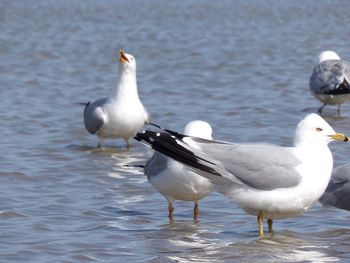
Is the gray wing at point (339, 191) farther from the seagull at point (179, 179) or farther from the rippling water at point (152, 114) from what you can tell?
the seagull at point (179, 179)

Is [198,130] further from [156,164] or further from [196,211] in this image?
[196,211]

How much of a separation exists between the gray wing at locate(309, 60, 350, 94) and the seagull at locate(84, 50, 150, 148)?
343 cm

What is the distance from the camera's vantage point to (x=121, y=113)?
1049 centimetres

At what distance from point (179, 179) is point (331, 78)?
6615 mm

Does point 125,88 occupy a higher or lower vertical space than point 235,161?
higher

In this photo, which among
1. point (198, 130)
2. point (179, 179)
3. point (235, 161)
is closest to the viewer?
point (235, 161)

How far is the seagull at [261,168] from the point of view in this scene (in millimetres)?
6664

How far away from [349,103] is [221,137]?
369cm

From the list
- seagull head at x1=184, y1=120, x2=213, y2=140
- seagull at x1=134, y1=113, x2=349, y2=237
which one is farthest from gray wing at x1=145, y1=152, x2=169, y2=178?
seagull at x1=134, y1=113, x2=349, y2=237

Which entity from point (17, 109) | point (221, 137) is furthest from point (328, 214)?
point (17, 109)

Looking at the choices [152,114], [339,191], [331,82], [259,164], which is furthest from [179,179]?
[331,82]

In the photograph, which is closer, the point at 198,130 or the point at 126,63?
the point at 198,130

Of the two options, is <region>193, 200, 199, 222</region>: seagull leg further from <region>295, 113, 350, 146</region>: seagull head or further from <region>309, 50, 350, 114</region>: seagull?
<region>309, 50, 350, 114</region>: seagull

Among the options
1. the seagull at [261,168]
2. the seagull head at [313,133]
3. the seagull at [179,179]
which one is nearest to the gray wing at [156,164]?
the seagull at [179,179]
